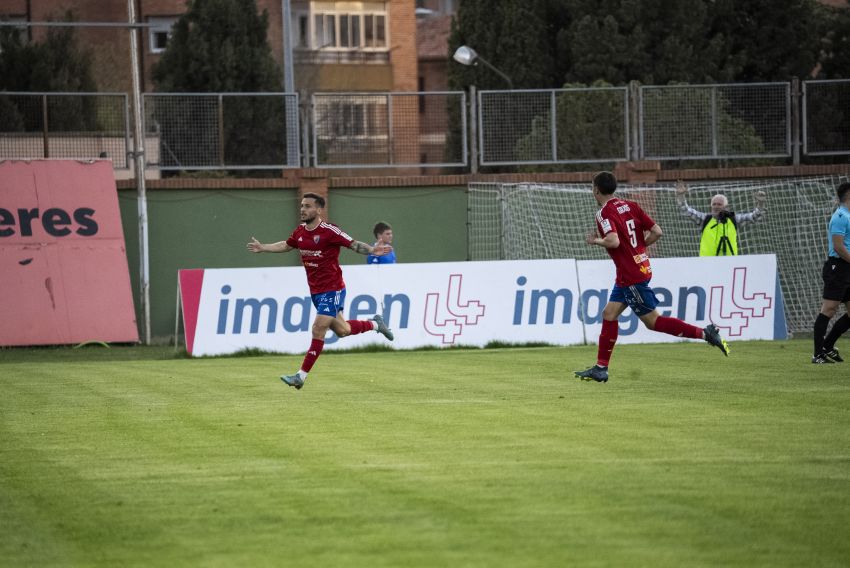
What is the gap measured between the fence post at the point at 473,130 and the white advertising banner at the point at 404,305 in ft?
21.8

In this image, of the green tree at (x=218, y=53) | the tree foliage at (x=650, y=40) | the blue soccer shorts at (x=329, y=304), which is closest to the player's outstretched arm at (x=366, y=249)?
the blue soccer shorts at (x=329, y=304)

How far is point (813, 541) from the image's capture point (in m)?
6.54

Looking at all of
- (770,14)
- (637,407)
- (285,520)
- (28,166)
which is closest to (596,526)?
(285,520)

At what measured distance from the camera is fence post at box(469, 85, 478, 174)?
27.1 m

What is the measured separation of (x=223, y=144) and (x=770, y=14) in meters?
20.0

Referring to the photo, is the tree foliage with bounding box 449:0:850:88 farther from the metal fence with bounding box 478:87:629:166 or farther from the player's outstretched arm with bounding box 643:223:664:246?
the player's outstretched arm with bounding box 643:223:664:246

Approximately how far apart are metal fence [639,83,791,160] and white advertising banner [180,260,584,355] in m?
7.50

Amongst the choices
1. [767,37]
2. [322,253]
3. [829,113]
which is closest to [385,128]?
[829,113]

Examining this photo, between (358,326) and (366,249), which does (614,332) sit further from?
(358,326)

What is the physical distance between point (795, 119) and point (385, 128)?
27.8 feet

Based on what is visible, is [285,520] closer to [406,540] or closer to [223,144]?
[406,540]

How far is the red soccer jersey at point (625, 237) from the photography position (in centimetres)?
1380

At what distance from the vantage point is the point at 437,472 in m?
8.49

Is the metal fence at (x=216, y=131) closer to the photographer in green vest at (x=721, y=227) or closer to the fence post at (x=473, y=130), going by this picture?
the fence post at (x=473, y=130)
